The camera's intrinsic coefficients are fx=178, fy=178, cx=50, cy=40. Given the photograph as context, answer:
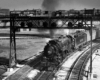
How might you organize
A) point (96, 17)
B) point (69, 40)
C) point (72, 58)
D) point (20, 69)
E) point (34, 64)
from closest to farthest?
point (96, 17)
point (20, 69)
point (34, 64)
point (69, 40)
point (72, 58)

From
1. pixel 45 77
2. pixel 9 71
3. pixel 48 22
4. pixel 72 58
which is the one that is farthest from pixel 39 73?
pixel 72 58

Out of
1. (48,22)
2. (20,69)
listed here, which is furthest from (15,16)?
(20,69)

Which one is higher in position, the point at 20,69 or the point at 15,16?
the point at 15,16

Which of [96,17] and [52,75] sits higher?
[96,17]

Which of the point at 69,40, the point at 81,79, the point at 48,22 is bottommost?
the point at 81,79

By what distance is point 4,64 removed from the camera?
28.2 metres

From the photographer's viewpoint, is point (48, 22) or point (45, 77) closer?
point (45, 77)

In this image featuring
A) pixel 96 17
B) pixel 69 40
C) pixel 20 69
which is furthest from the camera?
pixel 69 40

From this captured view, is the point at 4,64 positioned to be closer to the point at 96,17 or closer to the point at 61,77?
the point at 61,77

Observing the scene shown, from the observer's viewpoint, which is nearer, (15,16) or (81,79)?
(81,79)

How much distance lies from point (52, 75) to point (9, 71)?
622 centimetres

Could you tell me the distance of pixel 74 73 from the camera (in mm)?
23750

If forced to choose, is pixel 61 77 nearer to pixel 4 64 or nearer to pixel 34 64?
pixel 34 64

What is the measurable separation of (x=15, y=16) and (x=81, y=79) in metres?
11.9
